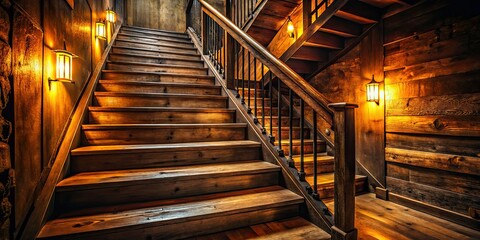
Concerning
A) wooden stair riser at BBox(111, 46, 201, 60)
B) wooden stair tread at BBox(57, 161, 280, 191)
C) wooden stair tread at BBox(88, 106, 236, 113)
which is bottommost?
wooden stair tread at BBox(57, 161, 280, 191)

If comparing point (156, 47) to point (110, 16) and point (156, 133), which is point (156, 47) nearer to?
point (110, 16)

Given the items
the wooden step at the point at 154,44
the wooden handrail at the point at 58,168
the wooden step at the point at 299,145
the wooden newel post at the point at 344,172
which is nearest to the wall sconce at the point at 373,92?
the wooden step at the point at 299,145

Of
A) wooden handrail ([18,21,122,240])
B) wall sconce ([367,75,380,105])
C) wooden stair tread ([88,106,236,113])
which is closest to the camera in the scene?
wooden handrail ([18,21,122,240])

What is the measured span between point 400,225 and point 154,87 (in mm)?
2837

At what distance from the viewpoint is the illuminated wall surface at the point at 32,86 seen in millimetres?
1028

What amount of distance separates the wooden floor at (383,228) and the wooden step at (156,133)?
1.01 metres

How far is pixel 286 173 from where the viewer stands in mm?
2016

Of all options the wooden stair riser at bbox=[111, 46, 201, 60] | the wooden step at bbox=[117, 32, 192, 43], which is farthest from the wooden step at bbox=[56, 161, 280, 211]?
the wooden step at bbox=[117, 32, 192, 43]

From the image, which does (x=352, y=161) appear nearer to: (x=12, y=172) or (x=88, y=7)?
(x=12, y=172)

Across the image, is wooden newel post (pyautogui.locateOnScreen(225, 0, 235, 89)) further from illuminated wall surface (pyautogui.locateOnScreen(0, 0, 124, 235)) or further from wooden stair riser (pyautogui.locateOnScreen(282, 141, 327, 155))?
illuminated wall surface (pyautogui.locateOnScreen(0, 0, 124, 235))

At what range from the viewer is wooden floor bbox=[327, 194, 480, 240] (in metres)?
1.80

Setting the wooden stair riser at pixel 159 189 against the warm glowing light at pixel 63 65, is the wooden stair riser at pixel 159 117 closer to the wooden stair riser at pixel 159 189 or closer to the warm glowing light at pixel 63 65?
the warm glowing light at pixel 63 65

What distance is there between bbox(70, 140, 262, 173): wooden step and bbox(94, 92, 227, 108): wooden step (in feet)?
2.29

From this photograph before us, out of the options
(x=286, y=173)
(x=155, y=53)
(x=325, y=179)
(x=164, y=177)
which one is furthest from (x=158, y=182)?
(x=155, y=53)
